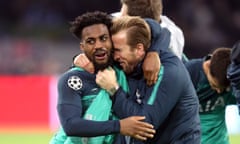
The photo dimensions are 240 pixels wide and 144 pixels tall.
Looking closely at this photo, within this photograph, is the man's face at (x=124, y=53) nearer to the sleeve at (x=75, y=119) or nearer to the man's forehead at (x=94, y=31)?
the man's forehead at (x=94, y=31)

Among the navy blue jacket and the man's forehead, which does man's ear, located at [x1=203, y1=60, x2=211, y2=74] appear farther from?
the man's forehead

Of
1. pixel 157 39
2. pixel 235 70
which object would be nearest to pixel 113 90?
pixel 157 39

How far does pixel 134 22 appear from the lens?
5.61 metres

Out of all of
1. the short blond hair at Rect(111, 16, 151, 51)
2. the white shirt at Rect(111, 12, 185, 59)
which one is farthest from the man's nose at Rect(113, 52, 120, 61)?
the white shirt at Rect(111, 12, 185, 59)

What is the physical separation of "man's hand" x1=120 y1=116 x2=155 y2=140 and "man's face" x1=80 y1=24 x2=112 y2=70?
0.46 m

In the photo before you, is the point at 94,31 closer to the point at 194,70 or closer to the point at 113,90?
the point at 113,90

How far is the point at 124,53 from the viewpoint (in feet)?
18.6

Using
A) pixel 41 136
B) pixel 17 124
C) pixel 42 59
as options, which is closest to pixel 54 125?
pixel 17 124

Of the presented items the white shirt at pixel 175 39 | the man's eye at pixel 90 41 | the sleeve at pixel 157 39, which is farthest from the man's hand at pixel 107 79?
the white shirt at pixel 175 39

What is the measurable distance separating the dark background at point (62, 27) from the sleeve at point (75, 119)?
11544 mm

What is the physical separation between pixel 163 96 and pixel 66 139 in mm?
842

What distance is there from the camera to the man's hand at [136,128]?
546cm

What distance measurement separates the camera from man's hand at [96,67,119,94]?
5617 millimetres

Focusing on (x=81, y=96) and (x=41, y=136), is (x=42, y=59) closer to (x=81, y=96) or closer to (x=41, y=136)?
(x=41, y=136)
